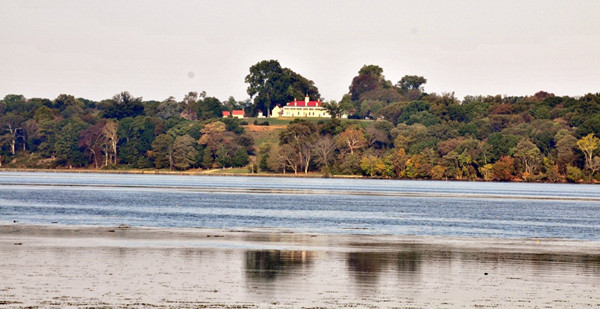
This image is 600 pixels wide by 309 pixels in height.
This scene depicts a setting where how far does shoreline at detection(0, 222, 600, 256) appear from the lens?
4119cm

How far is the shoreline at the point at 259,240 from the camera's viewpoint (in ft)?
135

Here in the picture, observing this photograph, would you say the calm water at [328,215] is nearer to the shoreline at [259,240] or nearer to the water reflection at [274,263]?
the shoreline at [259,240]

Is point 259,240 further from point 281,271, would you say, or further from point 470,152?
point 470,152

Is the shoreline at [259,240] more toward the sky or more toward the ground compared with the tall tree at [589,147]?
more toward the ground

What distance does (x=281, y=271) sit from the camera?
32375mm

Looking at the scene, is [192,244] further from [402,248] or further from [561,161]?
[561,161]

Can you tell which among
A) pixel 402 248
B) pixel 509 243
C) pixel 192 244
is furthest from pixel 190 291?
pixel 509 243

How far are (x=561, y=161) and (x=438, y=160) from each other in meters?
25.6

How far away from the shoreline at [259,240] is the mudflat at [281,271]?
62 millimetres

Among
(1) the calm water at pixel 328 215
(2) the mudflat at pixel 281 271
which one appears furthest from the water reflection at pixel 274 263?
(1) the calm water at pixel 328 215

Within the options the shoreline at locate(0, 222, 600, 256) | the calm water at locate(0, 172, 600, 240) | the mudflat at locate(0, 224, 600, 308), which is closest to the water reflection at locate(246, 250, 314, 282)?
the mudflat at locate(0, 224, 600, 308)

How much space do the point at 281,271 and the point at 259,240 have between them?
1218 centimetres

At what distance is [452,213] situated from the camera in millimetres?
74750

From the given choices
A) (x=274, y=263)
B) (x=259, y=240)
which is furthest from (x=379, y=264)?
(x=259, y=240)
